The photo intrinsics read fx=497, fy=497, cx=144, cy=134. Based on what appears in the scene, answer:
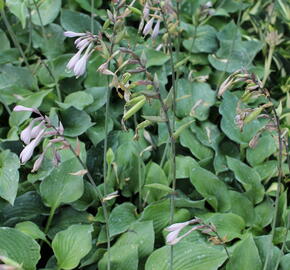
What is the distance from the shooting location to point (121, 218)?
77.1 inches

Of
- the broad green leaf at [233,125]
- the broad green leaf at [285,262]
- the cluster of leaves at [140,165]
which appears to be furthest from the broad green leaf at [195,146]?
the broad green leaf at [285,262]

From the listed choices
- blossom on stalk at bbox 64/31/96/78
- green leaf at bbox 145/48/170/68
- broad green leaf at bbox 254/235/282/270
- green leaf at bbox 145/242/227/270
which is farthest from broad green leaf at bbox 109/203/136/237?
green leaf at bbox 145/48/170/68

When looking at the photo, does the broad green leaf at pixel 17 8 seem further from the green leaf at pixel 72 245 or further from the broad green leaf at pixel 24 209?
the green leaf at pixel 72 245

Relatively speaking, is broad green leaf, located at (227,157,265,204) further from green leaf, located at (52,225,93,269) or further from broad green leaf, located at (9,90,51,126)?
broad green leaf, located at (9,90,51,126)

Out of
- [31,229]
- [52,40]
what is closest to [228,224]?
[31,229]

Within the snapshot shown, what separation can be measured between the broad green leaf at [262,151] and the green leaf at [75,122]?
0.76m

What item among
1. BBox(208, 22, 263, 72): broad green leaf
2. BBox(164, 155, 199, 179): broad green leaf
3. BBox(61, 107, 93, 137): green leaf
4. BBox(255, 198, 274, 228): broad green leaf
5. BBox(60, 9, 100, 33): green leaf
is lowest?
BBox(255, 198, 274, 228): broad green leaf

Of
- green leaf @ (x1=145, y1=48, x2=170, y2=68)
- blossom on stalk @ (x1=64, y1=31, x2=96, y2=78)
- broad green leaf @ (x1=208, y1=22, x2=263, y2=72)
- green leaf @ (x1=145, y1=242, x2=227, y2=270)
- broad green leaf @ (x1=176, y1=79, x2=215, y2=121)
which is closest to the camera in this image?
blossom on stalk @ (x1=64, y1=31, x2=96, y2=78)

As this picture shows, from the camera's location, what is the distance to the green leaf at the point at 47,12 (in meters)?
2.82

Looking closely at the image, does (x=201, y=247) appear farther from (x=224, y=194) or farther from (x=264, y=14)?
(x=264, y=14)

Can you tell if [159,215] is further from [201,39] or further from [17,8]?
[201,39]

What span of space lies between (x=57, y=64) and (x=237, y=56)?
40.6 inches

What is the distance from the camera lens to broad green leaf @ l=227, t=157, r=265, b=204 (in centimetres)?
211

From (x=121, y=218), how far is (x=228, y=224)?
42 centimetres
